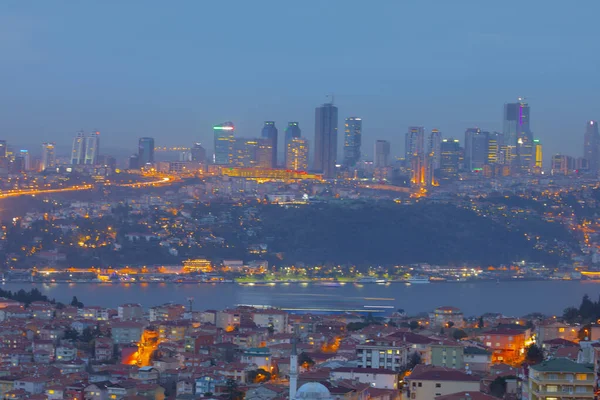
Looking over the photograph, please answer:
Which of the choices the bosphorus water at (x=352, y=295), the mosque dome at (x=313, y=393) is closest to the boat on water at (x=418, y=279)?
the bosphorus water at (x=352, y=295)

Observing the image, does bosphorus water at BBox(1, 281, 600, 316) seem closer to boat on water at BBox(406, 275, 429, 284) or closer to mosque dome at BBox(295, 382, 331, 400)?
boat on water at BBox(406, 275, 429, 284)

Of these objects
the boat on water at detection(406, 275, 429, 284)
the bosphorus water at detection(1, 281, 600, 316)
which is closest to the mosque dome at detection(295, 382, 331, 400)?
the bosphorus water at detection(1, 281, 600, 316)

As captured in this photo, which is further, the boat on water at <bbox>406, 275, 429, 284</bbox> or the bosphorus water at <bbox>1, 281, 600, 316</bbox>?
the boat on water at <bbox>406, 275, 429, 284</bbox>

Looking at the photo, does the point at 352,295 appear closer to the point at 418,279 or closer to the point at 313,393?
Answer: the point at 418,279

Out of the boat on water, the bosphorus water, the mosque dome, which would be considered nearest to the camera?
the mosque dome

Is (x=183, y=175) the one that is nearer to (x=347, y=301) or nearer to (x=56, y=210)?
(x=56, y=210)

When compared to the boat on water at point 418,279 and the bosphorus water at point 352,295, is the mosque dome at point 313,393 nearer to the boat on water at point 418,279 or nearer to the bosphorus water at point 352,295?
the bosphorus water at point 352,295
